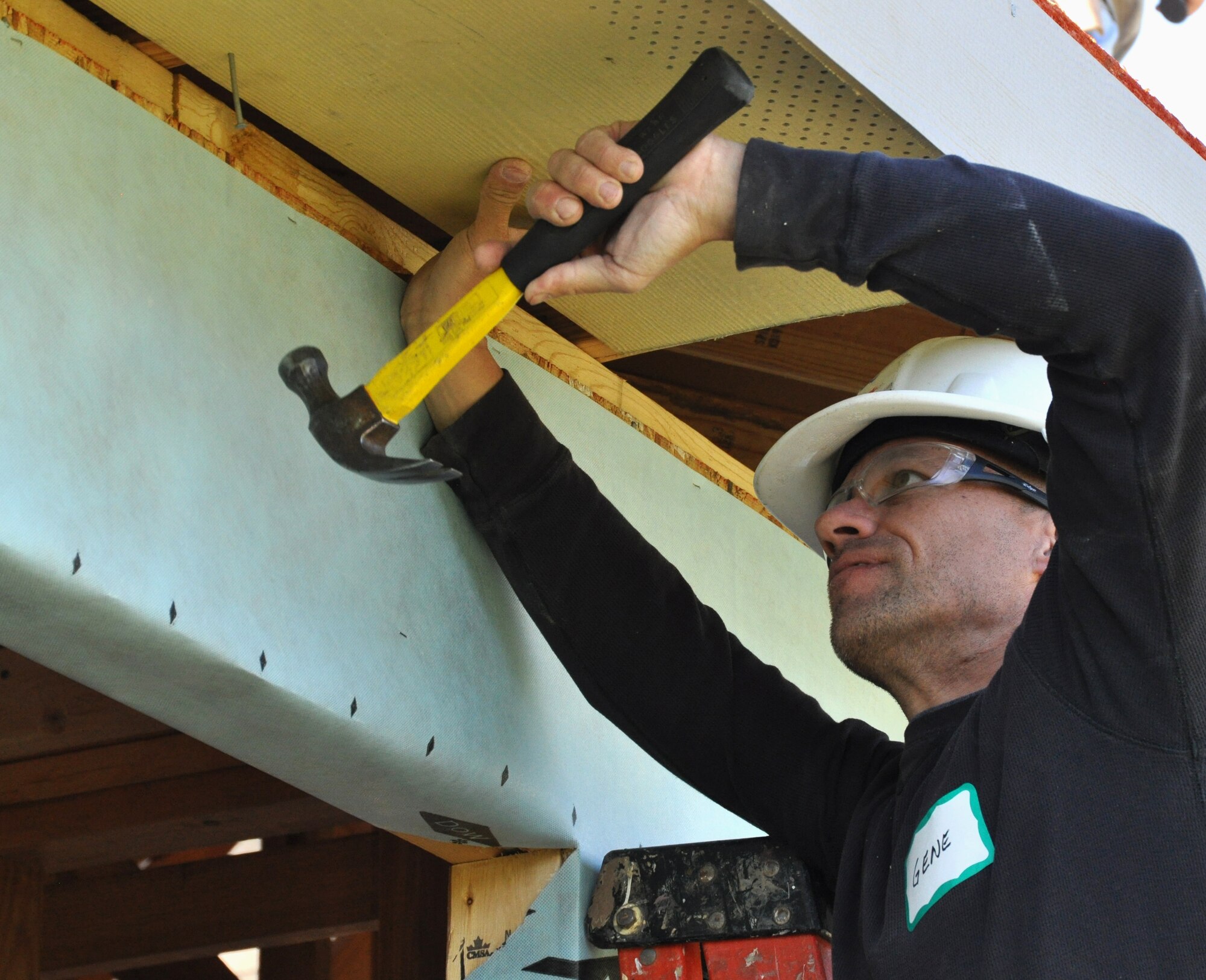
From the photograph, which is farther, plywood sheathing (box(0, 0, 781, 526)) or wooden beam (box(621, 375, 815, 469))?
wooden beam (box(621, 375, 815, 469))

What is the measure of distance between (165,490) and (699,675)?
2.71 ft

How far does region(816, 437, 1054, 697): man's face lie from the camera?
1.74 metres

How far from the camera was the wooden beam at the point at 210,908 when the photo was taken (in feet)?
9.89

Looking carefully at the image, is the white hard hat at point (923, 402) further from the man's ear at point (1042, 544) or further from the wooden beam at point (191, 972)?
the wooden beam at point (191, 972)

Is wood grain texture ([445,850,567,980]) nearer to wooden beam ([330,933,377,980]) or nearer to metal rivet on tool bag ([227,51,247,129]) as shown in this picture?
metal rivet on tool bag ([227,51,247,129])

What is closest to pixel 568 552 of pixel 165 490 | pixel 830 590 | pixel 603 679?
pixel 603 679

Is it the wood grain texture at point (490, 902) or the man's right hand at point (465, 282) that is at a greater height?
the man's right hand at point (465, 282)

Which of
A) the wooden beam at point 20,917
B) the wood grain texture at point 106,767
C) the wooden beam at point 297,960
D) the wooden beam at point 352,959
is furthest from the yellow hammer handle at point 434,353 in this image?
the wooden beam at point 352,959

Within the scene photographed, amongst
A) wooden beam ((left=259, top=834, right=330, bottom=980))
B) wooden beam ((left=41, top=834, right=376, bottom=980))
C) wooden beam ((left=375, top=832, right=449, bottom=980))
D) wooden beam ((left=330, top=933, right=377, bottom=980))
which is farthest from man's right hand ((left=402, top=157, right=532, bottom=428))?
wooden beam ((left=330, top=933, right=377, bottom=980))

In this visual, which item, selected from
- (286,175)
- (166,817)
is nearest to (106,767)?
(166,817)

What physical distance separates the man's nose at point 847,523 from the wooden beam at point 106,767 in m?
1.40

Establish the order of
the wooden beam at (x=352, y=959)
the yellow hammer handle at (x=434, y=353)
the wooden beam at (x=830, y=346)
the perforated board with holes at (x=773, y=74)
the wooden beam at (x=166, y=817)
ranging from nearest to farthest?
the yellow hammer handle at (x=434, y=353)
the perforated board with holes at (x=773, y=74)
the wooden beam at (x=830, y=346)
the wooden beam at (x=166, y=817)
the wooden beam at (x=352, y=959)

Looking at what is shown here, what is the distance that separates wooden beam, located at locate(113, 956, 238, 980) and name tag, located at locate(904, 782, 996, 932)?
2.83m

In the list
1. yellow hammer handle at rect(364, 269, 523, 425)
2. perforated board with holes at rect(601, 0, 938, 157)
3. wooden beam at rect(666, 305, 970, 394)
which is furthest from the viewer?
wooden beam at rect(666, 305, 970, 394)
